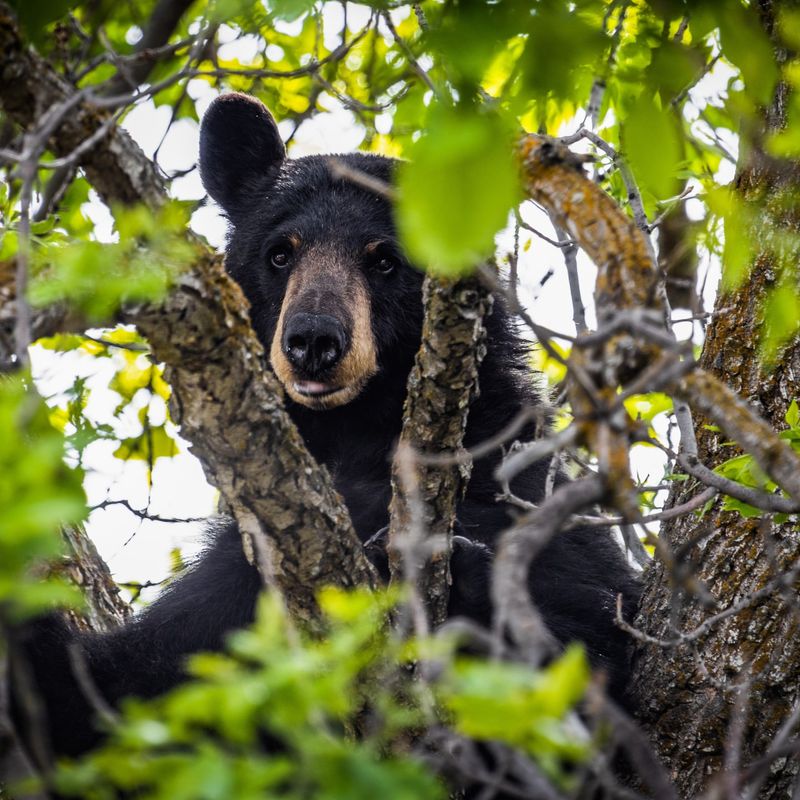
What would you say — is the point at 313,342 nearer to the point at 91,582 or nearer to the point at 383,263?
the point at 383,263

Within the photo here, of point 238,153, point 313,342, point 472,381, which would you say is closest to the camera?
point 472,381

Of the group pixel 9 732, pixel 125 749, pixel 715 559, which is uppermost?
pixel 9 732

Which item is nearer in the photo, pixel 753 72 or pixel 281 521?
pixel 753 72

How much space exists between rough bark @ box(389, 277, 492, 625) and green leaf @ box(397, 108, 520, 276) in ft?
4.03

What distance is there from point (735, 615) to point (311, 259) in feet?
7.99

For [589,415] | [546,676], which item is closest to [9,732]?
[546,676]

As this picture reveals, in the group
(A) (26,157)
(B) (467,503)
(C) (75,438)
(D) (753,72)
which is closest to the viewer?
(A) (26,157)

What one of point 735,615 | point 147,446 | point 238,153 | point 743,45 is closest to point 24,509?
point 743,45

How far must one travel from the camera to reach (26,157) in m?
1.81

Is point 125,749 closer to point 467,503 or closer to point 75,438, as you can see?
point 75,438

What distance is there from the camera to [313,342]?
393cm

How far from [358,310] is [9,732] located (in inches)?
113

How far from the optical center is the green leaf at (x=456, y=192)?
4.35 ft

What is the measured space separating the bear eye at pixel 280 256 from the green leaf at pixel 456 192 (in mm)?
3467
